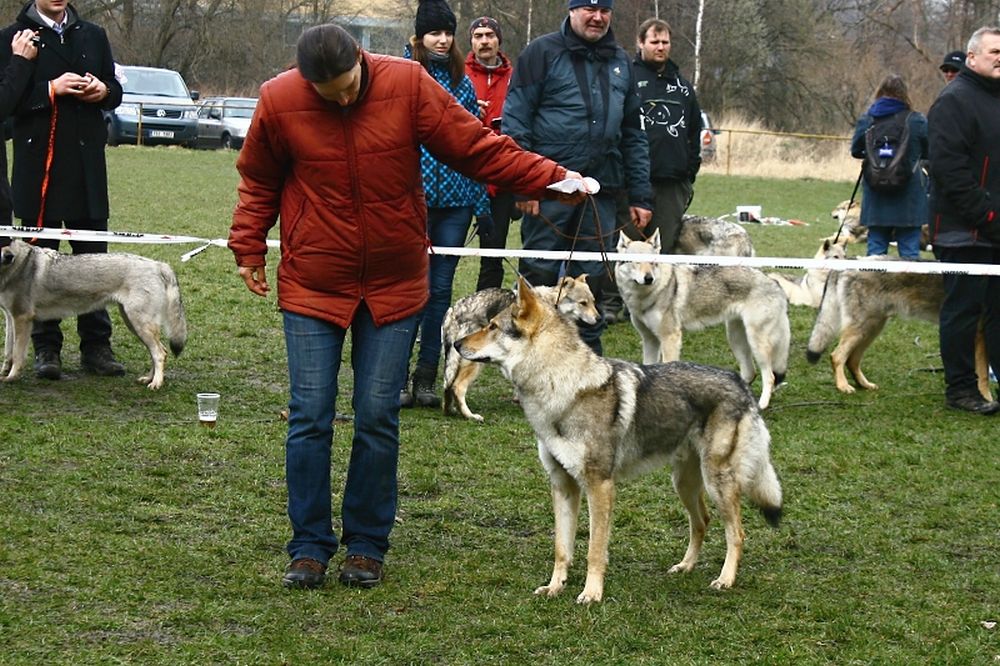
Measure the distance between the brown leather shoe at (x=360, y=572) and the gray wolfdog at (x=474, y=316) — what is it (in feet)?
8.32

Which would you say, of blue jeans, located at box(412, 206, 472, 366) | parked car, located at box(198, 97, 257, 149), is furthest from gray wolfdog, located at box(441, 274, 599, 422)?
parked car, located at box(198, 97, 257, 149)

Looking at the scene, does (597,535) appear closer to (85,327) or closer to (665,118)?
(85,327)

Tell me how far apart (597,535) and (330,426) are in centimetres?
97

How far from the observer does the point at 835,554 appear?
15.5ft

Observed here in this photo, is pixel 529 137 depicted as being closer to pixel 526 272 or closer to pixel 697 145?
pixel 526 272

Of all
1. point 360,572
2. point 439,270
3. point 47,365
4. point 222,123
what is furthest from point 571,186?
point 222,123

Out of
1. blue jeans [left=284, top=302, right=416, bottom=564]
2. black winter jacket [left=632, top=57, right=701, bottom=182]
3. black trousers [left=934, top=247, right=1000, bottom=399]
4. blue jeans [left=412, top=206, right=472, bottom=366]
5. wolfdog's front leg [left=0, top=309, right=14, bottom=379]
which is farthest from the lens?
black winter jacket [left=632, top=57, right=701, bottom=182]

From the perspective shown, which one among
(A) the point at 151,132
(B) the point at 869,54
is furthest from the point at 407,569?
(B) the point at 869,54

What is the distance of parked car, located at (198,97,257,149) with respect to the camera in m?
29.8

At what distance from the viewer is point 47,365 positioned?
7.27m

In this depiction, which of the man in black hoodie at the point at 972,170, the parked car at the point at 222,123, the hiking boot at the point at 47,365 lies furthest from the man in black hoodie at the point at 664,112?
the parked car at the point at 222,123

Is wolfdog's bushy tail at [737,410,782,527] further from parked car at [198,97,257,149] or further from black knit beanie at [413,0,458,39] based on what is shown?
parked car at [198,97,257,149]

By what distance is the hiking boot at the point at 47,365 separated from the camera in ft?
23.8

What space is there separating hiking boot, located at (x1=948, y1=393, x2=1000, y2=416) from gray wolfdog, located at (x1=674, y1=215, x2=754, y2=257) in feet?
8.30
